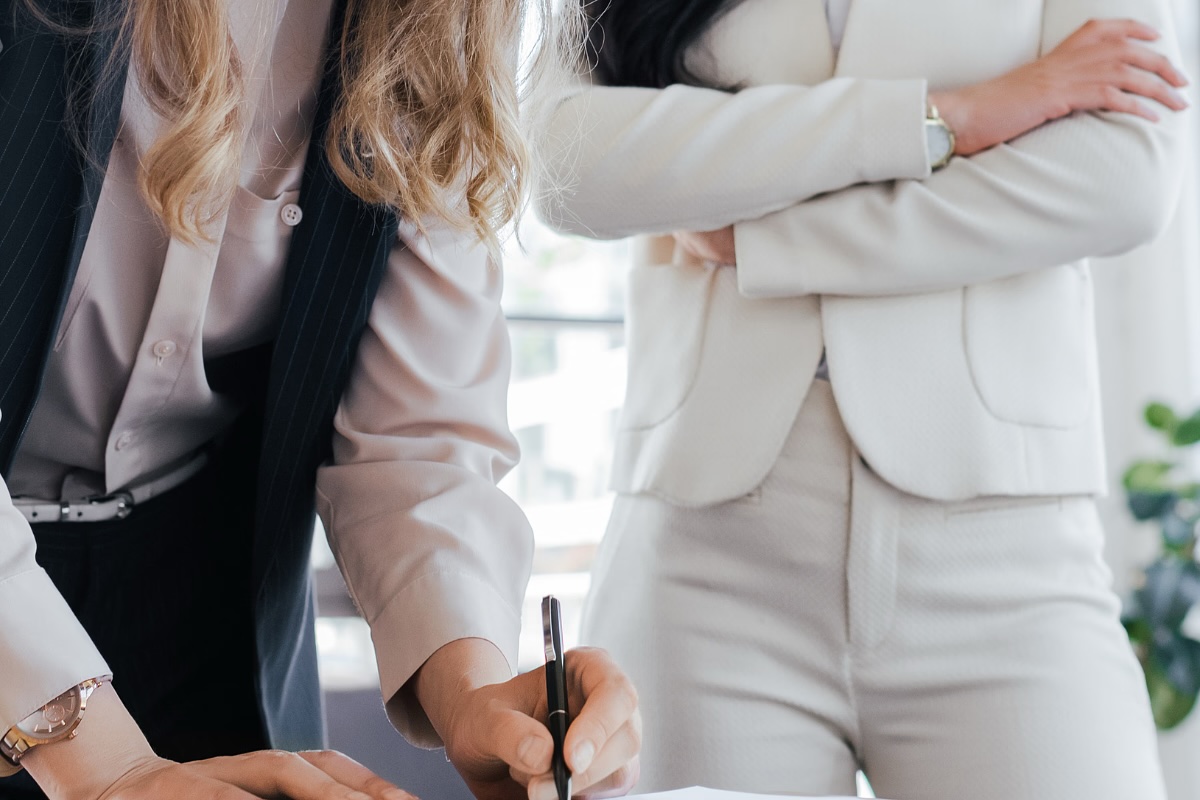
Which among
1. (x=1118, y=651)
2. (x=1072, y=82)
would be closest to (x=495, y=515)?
(x=1118, y=651)

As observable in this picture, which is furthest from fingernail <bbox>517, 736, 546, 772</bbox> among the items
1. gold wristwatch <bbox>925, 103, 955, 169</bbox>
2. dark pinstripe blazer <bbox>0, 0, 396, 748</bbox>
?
gold wristwatch <bbox>925, 103, 955, 169</bbox>

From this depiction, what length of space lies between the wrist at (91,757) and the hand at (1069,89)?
3.44ft

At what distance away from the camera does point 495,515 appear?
1010 millimetres

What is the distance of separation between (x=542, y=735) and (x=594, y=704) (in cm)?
4

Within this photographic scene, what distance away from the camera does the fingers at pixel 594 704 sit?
0.73 m

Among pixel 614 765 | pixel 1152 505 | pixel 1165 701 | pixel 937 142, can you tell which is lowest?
pixel 1165 701

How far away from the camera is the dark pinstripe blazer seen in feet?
2.72

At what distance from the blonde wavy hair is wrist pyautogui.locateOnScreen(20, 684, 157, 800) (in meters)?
0.35

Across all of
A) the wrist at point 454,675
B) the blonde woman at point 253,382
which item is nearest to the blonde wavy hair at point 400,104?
the blonde woman at point 253,382

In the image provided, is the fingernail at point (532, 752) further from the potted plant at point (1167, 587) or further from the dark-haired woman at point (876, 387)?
the potted plant at point (1167, 587)

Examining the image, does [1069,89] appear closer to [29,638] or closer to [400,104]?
[400,104]

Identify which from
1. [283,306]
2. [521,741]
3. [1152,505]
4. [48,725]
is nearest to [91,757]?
[48,725]

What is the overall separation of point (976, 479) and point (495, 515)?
53 cm

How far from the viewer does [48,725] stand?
2.44 feet
